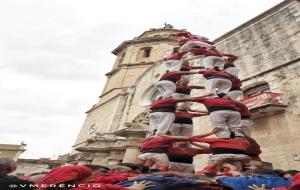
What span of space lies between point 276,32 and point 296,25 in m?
0.88

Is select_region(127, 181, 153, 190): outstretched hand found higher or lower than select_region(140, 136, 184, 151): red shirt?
lower

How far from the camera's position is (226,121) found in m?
5.06

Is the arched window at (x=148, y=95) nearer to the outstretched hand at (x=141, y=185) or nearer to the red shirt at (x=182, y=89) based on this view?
the red shirt at (x=182, y=89)

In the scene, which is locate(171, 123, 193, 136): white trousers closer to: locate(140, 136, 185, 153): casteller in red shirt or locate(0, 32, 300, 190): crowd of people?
locate(0, 32, 300, 190): crowd of people

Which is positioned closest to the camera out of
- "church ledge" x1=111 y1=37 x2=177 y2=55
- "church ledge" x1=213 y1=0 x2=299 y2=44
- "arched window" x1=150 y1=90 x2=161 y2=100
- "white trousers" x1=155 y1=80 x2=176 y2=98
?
"white trousers" x1=155 y1=80 x2=176 y2=98

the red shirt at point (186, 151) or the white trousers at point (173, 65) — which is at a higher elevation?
the white trousers at point (173, 65)

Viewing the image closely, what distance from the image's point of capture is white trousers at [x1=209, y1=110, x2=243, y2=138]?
16.3 ft

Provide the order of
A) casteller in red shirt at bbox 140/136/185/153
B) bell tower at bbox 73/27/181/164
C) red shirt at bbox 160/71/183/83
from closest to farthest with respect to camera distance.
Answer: casteller in red shirt at bbox 140/136/185/153 < red shirt at bbox 160/71/183/83 < bell tower at bbox 73/27/181/164

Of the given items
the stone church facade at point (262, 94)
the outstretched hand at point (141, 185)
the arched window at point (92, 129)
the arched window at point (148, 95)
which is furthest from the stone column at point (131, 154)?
the outstretched hand at point (141, 185)

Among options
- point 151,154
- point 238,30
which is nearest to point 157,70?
point 238,30

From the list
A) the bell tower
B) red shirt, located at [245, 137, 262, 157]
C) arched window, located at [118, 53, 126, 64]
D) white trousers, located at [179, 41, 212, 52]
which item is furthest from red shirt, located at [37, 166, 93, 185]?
arched window, located at [118, 53, 126, 64]

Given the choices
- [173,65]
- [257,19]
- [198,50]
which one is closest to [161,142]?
[173,65]

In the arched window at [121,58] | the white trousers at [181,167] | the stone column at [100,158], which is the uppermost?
the arched window at [121,58]

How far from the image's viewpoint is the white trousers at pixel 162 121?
5.27m
